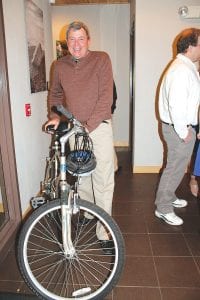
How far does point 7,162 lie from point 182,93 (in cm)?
143

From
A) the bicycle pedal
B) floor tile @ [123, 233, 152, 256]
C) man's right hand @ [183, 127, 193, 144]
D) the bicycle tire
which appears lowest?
floor tile @ [123, 233, 152, 256]

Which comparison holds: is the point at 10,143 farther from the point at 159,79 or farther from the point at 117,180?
the point at 159,79

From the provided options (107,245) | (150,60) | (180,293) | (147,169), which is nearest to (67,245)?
(107,245)

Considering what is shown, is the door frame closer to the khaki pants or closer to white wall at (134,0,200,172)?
the khaki pants

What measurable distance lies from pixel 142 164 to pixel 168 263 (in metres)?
1.85

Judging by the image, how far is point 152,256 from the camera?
2020mm

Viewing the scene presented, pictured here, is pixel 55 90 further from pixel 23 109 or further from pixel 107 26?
pixel 107 26

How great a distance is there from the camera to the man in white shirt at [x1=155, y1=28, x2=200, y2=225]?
2.05 metres

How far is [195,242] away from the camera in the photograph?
7.14 feet

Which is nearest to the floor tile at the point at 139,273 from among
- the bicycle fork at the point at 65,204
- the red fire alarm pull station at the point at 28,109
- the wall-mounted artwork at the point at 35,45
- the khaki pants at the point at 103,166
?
the khaki pants at the point at 103,166

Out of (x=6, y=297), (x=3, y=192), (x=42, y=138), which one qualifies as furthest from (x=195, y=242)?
(x=42, y=138)

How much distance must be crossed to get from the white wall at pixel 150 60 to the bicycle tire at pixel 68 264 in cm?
162

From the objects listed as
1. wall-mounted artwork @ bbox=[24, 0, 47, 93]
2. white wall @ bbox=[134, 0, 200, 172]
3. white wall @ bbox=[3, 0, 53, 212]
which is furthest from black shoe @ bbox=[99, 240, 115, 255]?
white wall @ bbox=[134, 0, 200, 172]

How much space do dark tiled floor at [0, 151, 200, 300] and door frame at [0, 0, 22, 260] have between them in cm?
16
